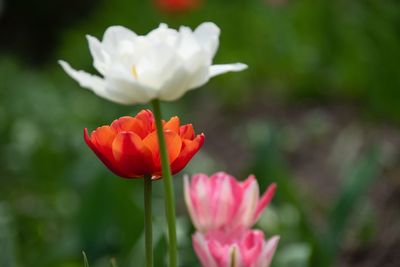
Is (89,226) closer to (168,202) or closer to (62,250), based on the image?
(62,250)

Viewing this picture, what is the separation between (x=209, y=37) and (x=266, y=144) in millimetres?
1264

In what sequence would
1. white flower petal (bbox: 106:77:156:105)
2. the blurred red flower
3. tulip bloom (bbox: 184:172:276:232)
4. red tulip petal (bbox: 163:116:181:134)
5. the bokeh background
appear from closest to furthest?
white flower petal (bbox: 106:77:156:105) < red tulip petal (bbox: 163:116:181:134) < tulip bloom (bbox: 184:172:276:232) < the bokeh background < the blurred red flower

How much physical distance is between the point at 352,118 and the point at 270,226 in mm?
1752

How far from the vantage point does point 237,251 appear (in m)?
0.86

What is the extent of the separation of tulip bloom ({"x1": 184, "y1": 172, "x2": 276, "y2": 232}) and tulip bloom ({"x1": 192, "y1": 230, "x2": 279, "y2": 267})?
6cm

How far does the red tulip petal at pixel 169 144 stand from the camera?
79cm

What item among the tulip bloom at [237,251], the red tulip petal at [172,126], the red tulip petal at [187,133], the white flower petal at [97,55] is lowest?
the tulip bloom at [237,251]

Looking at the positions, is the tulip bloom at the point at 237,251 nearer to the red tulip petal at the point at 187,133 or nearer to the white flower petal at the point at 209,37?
the red tulip petal at the point at 187,133

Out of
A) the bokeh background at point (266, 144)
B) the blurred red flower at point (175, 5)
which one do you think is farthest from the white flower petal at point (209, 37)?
the blurred red flower at point (175, 5)

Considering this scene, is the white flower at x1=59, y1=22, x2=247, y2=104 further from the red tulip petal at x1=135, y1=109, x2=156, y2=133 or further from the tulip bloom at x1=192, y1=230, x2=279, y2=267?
the tulip bloom at x1=192, y1=230, x2=279, y2=267

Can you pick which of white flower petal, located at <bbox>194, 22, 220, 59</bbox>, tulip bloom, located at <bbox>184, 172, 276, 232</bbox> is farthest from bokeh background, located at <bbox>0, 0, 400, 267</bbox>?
white flower petal, located at <bbox>194, 22, 220, 59</bbox>

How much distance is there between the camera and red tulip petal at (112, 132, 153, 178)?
30.7 inches

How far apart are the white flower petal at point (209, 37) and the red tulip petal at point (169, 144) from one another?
0.09m

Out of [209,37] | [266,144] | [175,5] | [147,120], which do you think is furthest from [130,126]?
[175,5]
